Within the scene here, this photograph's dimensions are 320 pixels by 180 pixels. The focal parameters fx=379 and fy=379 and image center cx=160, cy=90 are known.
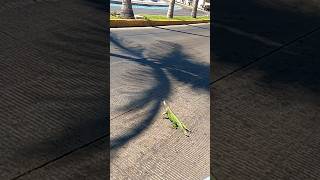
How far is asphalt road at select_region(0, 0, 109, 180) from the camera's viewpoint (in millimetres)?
3373

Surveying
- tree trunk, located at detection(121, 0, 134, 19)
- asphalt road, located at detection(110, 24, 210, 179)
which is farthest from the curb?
asphalt road, located at detection(110, 24, 210, 179)

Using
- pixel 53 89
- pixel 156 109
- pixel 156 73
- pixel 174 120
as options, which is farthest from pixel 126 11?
pixel 53 89

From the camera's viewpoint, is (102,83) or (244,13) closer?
(102,83)

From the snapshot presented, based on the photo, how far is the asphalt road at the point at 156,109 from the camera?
7238mm

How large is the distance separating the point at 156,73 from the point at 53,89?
383 inches

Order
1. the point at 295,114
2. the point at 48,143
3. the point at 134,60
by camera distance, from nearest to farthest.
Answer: the point at 48,143 < the point at 295,114 < the point at 134,60

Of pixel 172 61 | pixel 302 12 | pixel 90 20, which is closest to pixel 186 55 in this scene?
pixel 172 61

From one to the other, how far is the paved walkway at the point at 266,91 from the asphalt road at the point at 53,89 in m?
1.69

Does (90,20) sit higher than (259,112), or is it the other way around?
(90,20)

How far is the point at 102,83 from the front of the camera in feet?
12.2

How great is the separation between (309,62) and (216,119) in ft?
4.92

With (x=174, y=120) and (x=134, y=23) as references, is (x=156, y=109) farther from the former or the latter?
(x=134, y=23)

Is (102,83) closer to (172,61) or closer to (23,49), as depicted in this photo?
(23,49)

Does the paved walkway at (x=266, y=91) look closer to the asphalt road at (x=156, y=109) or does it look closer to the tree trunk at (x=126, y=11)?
the asphalt road at (x=156, y=109)
